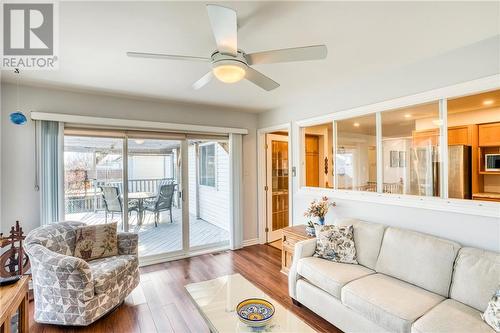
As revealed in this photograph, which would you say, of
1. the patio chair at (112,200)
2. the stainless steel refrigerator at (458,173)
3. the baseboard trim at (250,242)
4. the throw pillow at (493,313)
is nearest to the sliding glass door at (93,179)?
the patio chair at (112,200)

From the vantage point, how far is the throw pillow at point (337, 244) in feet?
8.81

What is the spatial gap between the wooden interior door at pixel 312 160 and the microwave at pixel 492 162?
2.52 metres

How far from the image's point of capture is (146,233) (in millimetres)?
4105

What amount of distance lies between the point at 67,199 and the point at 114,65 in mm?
2093

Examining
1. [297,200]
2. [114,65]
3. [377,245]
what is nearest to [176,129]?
[114,65]

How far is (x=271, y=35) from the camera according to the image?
204 centimetres

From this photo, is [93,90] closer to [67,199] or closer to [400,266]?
[67,199]

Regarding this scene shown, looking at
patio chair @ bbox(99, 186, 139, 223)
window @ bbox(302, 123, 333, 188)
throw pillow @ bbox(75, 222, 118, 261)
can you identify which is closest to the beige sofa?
window @ bbox(302, 123, 333, 188)

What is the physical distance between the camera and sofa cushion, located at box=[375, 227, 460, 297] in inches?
82.0

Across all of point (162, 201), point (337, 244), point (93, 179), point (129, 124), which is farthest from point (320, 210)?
point (93, 179)

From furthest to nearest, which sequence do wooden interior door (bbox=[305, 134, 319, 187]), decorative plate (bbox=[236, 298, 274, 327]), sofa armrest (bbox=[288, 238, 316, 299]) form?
wooden interior door (bbox=[305, 134, 319, 187]), sofa armrest (bbox=[288, 238, 316, 299]), decorative plate (bbox=[236, 298, 274, 327])

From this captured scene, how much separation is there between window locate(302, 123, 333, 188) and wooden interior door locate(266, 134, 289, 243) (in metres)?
0.91

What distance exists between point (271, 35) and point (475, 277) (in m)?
2.47

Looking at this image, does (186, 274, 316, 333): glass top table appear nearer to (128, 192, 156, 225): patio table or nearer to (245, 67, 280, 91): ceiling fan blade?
(245, 67, 280, 91): ceiling fan blade
